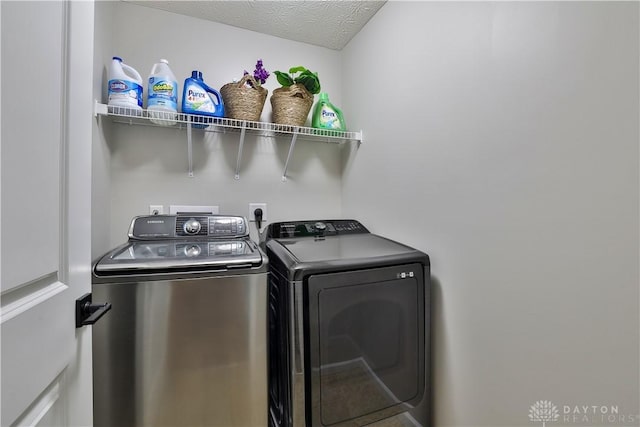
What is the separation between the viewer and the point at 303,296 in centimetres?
104

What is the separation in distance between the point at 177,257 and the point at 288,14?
5.17 feet

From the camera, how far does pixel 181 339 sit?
104cm

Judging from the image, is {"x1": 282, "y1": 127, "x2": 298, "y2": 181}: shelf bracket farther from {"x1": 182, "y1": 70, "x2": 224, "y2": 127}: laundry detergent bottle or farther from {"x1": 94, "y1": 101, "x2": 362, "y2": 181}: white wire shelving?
{"x1": 182, "y1": 70, "x2": 224, "y2": 127}: laundry detergent bottle

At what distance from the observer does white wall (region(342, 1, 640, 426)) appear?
695 millimetres

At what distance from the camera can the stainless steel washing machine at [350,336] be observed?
41.1 inches

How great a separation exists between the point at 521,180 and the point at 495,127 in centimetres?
22

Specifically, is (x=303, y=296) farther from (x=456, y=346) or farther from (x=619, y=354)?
(x=619, y=354)

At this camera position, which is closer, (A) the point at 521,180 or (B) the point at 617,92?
(B) the point at 617,92

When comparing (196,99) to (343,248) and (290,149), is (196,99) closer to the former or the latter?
(290,149)

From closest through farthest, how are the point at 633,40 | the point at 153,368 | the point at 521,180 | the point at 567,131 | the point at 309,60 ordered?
the point at 633,40, the point at 567,131, the point at 521,180, the point at 153,368, the point at 309,60

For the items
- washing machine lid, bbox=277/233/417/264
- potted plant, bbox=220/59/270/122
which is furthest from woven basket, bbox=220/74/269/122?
washing machine lid, bbox=277/233/417/264

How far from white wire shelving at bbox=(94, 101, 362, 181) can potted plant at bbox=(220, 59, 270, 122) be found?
0.05 metres

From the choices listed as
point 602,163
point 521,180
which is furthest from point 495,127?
point 602,163

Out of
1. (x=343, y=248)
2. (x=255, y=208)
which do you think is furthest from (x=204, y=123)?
(x=343, y=248)
